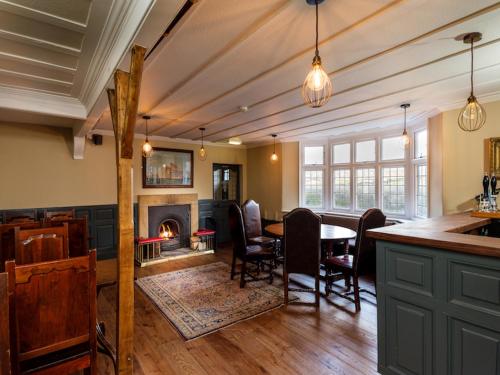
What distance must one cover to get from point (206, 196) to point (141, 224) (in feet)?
5.33

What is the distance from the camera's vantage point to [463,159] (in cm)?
335

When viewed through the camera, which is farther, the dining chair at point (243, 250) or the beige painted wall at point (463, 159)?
the dining chair at point (243, 250)

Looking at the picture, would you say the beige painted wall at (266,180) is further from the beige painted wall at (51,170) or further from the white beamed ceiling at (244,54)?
the white beamed ceiling at (244,54)

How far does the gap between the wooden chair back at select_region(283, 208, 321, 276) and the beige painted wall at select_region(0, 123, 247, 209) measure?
11.4 ft

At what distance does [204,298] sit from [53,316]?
2064 mm

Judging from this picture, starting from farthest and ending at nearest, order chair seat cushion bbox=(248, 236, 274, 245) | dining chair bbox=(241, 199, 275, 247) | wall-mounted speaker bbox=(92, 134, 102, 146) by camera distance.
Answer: wall-mounted speaker bbox=(92, 134, 102, 146)
dining chair bbox=(241, 199, 275, 247)
chair seat cushion bbox=(248, 236, 274, 245)

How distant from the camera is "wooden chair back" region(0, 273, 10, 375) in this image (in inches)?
40.9

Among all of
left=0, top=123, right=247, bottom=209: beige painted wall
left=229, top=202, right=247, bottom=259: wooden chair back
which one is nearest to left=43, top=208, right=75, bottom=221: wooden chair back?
left=0, top=123, right=247, bottom=209: beige painted wall

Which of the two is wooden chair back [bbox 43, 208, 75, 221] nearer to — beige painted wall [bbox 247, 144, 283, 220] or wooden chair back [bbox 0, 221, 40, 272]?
wooden chair back [bbox 0, 221, 40, 272]

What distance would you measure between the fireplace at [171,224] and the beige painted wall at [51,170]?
471 mm

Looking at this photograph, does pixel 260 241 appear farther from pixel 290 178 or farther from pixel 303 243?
pixel 290 178

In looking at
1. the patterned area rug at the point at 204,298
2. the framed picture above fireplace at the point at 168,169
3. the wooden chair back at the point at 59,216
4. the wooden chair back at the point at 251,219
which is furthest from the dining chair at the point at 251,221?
the wooden chair back at the point at 59,216

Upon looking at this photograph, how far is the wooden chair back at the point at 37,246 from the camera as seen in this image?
214 centimetres

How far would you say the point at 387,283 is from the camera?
67.7 inches
